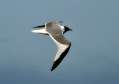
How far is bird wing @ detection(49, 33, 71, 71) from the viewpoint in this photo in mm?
23511

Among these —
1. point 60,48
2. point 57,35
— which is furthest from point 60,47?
point 57,35

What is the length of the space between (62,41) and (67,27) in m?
4.23

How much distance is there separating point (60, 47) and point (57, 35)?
2.38 metres

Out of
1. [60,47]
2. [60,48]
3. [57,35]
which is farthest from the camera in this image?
[57,35]

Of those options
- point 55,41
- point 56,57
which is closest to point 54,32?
point 55,41

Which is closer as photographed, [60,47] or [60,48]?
[60,48]

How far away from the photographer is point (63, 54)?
78.0 feet

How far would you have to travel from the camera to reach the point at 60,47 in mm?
24641

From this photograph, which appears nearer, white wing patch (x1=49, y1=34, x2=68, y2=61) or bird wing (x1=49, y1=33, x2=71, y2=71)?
bird wing (x1=49, y1=33, x2=71, y2=71)

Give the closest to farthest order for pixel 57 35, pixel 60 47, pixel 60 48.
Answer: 1. pixel 60 48
2. pixel 60 47
3. pixel 57 35

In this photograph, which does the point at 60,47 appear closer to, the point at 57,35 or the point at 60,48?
the point at 60,48

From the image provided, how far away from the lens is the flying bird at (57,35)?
2375 centimetres

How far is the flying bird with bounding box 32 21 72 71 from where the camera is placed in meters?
23.8

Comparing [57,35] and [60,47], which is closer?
[60,47]
